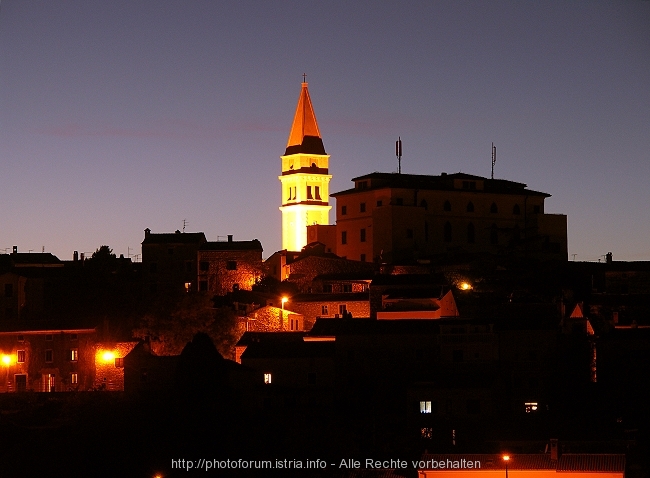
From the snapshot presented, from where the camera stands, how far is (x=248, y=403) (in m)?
53.2

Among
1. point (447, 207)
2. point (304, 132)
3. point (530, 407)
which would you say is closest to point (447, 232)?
point (447, 207)

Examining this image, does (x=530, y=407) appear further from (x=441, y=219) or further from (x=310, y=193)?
(x=310, y=193)

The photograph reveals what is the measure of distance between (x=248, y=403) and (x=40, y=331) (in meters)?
10.3

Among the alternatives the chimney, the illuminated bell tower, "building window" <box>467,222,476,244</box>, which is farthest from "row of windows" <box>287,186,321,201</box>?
the chimney

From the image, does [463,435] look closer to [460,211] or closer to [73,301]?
[73,301]

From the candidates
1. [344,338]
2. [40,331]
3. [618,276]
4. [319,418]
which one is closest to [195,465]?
[319,418]

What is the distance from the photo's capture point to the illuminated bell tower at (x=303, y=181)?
78.8m

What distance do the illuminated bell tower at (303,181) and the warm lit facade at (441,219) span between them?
161 inches

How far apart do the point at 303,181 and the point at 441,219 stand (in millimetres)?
9123

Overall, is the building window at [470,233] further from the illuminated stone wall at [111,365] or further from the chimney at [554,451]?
the chimney at [554,451]

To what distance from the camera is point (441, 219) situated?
73375mm

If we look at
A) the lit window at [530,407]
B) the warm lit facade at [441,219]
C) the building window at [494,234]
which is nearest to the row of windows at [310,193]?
the warm lit facade at [441,219]

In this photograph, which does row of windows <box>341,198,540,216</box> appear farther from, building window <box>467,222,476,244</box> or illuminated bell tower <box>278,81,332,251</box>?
illuminated bell tower <box>278,81,332,251</box>

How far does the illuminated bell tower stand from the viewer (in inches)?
3100
